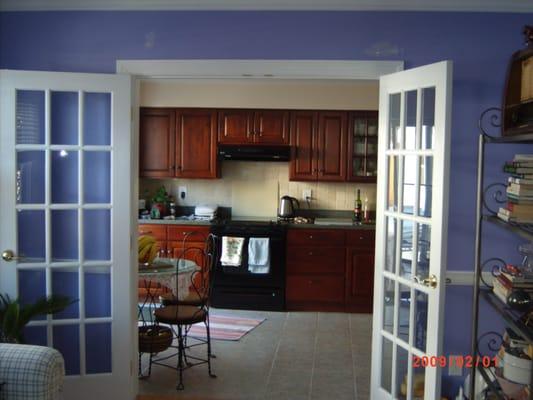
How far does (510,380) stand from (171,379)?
94.2 inches

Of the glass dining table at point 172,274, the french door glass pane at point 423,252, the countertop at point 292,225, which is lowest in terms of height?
the glass dining table at point 172,274

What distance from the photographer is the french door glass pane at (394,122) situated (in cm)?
329

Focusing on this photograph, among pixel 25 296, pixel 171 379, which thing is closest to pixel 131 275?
pixel 25 296

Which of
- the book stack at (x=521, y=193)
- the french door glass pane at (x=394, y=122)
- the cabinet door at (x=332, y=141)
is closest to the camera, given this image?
the book stack at (x=521, y=193)

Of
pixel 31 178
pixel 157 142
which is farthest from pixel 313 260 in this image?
pixel 31 178

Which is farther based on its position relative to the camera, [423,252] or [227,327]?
[227,327]

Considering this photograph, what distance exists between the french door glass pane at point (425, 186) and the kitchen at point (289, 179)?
2.84 m

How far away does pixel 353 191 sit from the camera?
259 inches

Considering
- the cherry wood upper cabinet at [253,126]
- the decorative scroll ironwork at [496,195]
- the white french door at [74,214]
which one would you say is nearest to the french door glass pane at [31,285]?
the white french door at [74,214]

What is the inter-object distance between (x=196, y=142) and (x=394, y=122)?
344 cm

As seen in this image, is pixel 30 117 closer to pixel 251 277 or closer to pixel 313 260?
pixel 251 277

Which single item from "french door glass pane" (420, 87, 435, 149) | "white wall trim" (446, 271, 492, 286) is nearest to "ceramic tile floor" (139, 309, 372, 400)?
"white wall trim" (446, 271, 492, 286)

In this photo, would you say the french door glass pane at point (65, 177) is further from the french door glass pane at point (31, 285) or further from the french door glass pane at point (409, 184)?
the french door glass pane at point (409, 184)

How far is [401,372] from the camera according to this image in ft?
11.0
